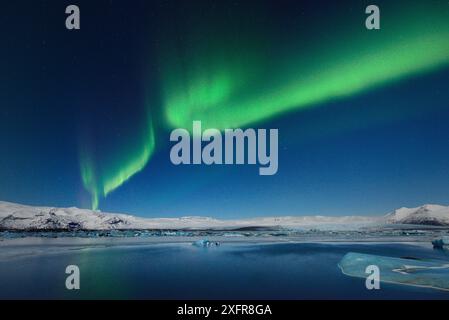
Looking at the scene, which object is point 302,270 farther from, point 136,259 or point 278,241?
point 136,259

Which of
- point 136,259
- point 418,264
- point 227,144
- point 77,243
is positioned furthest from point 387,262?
point 77,243

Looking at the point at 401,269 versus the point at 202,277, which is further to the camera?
the point at 401,269

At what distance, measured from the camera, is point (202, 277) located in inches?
316

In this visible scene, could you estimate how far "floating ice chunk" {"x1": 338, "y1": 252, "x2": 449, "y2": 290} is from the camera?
747cm

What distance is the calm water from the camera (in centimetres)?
711

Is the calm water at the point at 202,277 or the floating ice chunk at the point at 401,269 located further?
the floating ice chunk at the point at 401,269

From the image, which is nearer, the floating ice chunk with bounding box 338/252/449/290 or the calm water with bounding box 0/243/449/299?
the calm water with bounding box 0/243/449/299

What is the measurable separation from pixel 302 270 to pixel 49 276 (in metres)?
6.07

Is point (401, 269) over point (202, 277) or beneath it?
over

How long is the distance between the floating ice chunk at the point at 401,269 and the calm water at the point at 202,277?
0.68ft

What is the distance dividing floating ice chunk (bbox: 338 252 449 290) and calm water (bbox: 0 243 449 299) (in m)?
0.21

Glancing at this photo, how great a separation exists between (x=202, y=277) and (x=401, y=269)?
15.9ft

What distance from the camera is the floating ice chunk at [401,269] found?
24.5 feet
